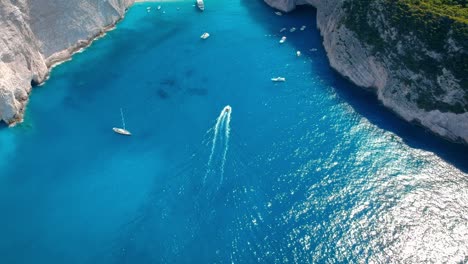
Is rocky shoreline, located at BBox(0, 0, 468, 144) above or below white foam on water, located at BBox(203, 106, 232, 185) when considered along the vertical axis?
above

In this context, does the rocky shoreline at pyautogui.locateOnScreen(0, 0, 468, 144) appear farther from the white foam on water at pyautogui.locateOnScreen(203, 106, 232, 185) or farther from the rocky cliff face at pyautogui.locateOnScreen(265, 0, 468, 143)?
the white foam on water at pyautogui.locateOnScreen(203, 106, 232, 185)

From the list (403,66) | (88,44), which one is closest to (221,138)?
(403,66)

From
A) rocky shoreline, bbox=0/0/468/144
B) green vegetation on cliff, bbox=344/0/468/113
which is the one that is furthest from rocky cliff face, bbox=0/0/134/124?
green vegetation on cliff, bbox=344/0/468/113

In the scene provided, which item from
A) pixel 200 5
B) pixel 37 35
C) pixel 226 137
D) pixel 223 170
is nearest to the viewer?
pixel 223 170

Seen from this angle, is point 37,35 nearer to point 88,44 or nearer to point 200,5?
point 88,44

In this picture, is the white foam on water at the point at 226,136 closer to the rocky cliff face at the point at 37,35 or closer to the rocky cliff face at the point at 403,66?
the rocky cliff face at the point at 403,66

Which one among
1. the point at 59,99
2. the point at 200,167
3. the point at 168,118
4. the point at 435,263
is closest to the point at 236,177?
the point at 200,167
